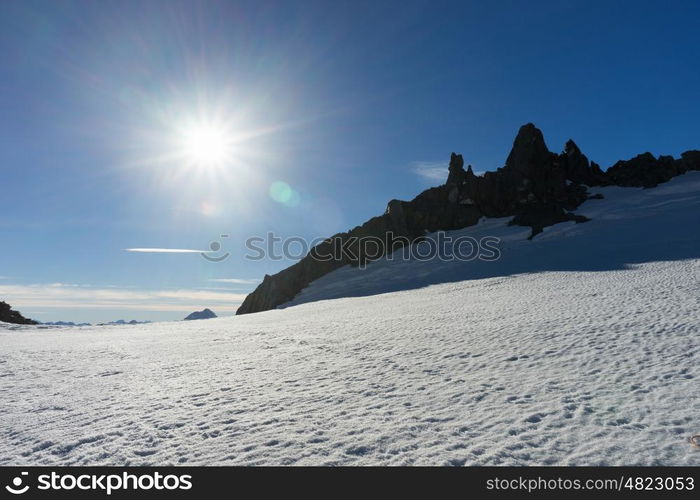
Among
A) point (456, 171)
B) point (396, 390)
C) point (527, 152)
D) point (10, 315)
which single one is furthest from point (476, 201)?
point (10, 315)

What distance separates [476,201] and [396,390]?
69.7 meters

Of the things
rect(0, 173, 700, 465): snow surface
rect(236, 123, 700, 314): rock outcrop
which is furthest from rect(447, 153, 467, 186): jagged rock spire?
rect(0, 173, 700, 465): snow surface

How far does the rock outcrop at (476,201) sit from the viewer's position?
6738 cm

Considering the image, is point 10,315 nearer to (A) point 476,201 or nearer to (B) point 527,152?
(A) point 476,201

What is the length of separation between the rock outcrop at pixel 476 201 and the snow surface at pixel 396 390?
4366cm

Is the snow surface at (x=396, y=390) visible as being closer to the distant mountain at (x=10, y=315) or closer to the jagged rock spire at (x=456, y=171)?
the distant mountain at (x=10, y=315)

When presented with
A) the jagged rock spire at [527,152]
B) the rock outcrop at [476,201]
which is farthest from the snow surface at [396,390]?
the jagged rock spire at [527,152]

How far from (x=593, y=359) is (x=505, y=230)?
2137 inches

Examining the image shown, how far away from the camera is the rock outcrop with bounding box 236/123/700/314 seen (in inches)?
2653

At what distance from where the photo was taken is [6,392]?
1285cm

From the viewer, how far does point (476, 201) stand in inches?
2918

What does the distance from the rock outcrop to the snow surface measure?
4366 centimetres
